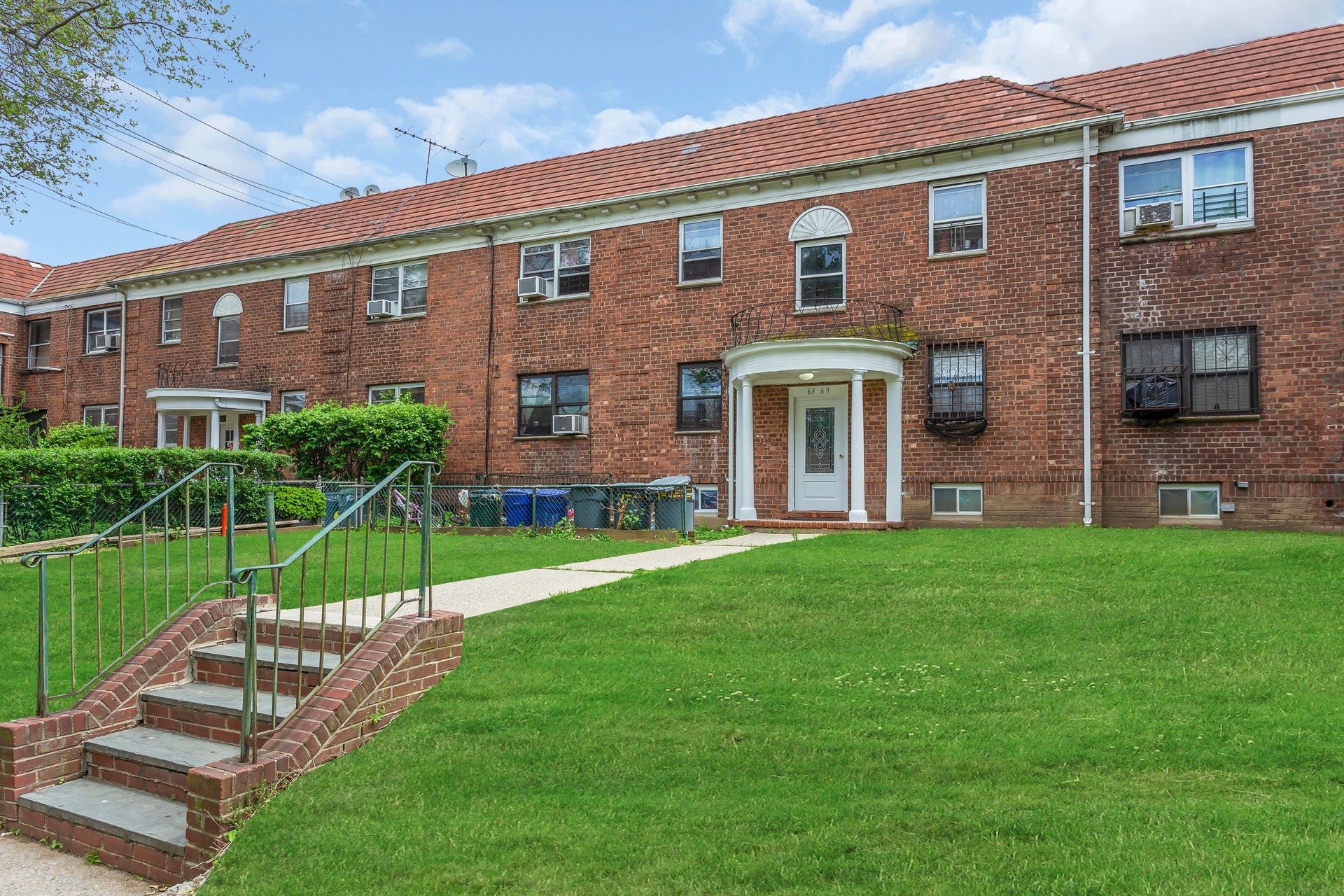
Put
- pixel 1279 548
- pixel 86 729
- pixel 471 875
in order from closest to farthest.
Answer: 1. pixel 471 875
2. pixel 86 729
3. pixel 1279 548

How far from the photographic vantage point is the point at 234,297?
2600 cm

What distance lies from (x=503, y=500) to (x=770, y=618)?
1090 cm

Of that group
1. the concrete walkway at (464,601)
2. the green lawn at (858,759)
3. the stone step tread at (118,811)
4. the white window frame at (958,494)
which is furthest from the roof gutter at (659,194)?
the stone step tread at (118,811)

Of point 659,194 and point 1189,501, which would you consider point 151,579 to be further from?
point 1189,501

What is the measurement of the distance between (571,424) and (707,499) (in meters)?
3.47

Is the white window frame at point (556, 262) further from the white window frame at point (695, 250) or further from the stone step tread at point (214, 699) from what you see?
the stone step tread at point (214, 699)

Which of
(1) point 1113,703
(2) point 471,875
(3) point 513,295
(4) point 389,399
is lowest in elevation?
(2) point 471,875

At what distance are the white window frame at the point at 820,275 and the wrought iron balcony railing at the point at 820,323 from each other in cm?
3

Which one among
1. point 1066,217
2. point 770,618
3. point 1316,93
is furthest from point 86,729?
point 1316,93

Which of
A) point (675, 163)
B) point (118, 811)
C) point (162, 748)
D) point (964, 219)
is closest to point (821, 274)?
point (964, 219)

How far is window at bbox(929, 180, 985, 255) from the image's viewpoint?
16797 millimetres

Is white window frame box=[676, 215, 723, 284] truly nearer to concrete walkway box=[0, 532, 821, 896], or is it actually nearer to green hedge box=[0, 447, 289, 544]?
concrete walkway box=[0, 532, 821, 896]

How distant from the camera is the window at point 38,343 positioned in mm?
30688

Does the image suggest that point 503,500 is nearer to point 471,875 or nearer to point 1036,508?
point 1036,508
